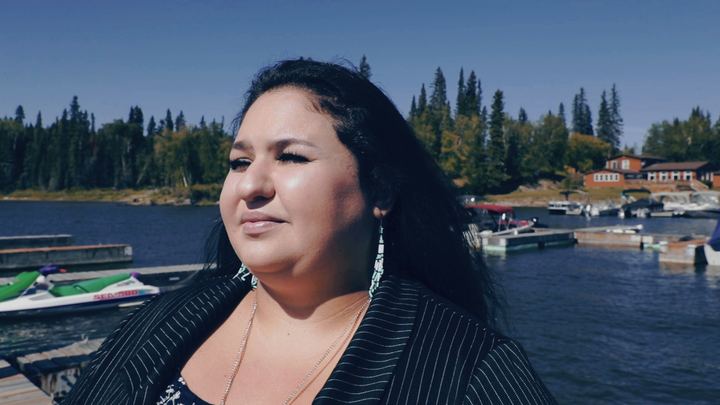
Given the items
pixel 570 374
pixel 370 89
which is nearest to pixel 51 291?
pixel 570 374

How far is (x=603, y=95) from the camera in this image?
360 feet

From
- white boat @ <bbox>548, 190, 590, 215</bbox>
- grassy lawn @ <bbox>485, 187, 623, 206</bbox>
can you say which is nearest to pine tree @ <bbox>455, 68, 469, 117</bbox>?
grassy lawn @ <bbox>485, 187, 623, 206</bbox>

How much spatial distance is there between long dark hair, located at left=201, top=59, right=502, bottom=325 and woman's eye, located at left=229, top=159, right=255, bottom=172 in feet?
0.69

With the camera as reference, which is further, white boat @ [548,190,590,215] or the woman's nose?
white boat @ [548,190,590,215]

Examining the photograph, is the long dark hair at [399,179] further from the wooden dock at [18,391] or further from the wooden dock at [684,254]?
the wooden dock at [684,254]

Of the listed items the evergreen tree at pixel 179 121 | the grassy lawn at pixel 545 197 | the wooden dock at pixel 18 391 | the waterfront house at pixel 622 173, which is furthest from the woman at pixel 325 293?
the evergreen tree at pixel 179 121

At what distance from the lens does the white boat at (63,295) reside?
1274cm

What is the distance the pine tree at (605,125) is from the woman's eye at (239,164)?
377 ft

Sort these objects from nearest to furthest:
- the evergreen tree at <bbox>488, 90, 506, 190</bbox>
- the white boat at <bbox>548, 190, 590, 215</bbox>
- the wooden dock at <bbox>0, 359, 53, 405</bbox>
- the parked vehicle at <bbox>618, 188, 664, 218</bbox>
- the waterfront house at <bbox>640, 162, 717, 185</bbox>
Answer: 1. the wooden dock at <bbox>0, 359, 53, 405</bbox>
2. the parked vehicle at <bbox>618, 188, 664, 218</bbox>
3. the white boat at <bbox>548, 190, 590, 215</bbox>
4. the waterfront house at <bbox>640, 162, 717, 185</bbox>
5. the evergreen tree at <bbox>488, 90, 506, 190</bbox>

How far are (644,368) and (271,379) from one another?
1106 centimetres

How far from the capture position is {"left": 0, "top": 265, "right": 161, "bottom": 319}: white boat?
12742 mm

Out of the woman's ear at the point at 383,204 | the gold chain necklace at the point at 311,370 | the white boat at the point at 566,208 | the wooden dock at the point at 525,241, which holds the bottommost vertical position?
the wooden dock at the point at 525,241

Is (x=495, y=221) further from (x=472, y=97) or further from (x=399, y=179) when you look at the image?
(x=472, y=97)

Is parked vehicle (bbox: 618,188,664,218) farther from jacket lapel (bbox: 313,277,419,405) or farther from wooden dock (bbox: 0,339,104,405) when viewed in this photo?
jacket lapel (bbox: 313,277,419,405)
